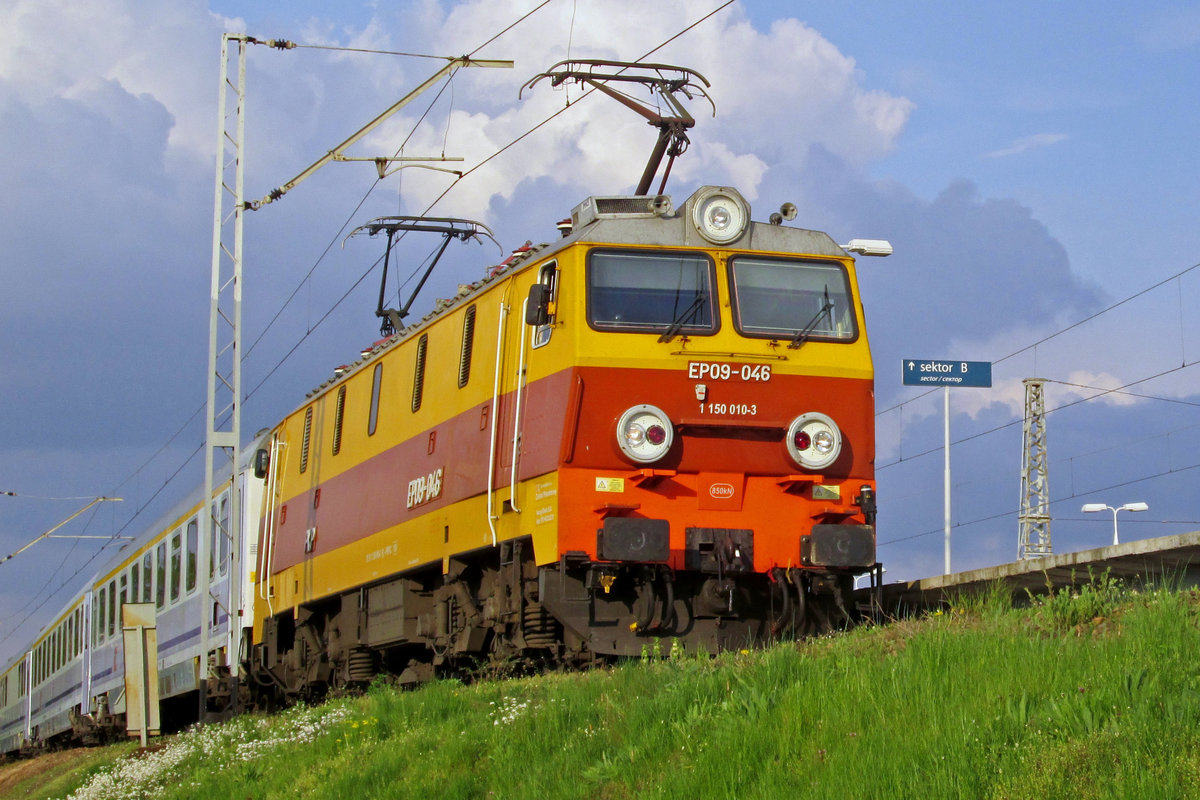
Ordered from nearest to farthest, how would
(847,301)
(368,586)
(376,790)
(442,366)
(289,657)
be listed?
(376,790) → (847,301) → (442,366) → (368,586) → (289,657)

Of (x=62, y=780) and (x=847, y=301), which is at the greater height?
(x=847, y=301)

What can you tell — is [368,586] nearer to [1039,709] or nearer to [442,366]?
[442,366]

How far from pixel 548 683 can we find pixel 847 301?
4382 millimetres

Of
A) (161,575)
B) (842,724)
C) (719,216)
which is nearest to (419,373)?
(719,216)

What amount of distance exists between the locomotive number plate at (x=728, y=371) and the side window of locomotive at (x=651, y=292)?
31 cm

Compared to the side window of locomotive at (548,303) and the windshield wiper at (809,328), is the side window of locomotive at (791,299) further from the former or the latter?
the side window of locomotive at (548,303)

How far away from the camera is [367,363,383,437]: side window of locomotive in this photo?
1637cm

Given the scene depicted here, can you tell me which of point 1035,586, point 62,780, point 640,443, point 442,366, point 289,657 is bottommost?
point 62,780

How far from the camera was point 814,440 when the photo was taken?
38.9 feet

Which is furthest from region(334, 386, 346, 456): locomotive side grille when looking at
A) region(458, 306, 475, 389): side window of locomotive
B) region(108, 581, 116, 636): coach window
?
region(108, 581, 116, 636): coach window

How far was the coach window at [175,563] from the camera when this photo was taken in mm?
25828

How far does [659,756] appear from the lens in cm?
745

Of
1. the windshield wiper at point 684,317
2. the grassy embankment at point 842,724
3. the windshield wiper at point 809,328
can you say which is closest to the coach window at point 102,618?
the grassy embankment at point 842,724

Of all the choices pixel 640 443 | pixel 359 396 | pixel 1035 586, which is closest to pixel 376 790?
pixel 640 443
